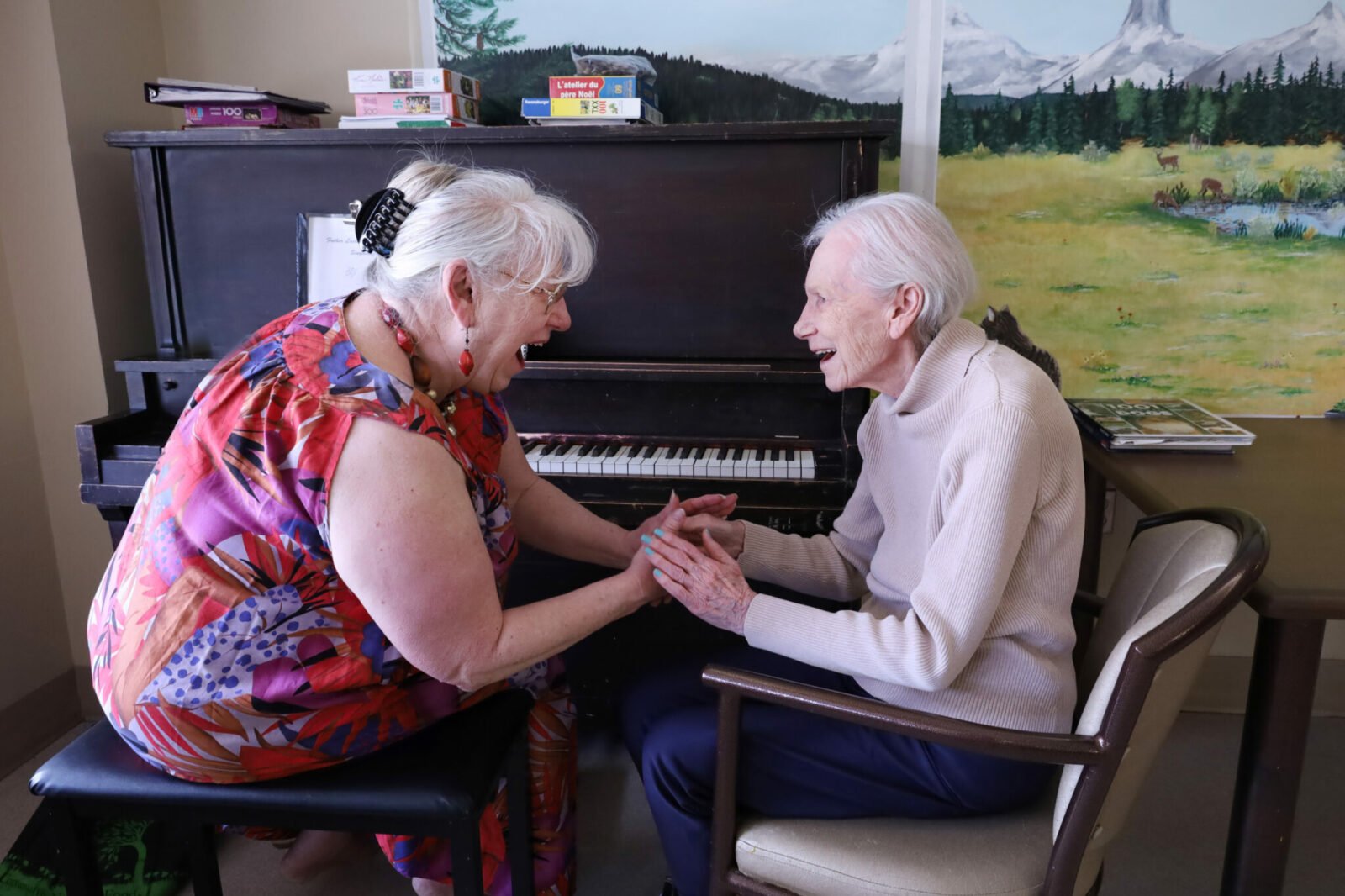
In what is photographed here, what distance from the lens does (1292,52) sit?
234 centimetres

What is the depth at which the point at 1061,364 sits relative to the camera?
2.58 meters

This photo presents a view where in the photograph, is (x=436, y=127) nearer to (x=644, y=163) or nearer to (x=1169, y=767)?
(x=644, y=163)

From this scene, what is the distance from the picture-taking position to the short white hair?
A: 1.42m

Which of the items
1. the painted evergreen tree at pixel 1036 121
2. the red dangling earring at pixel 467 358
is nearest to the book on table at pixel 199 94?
the red dangling earring at pixel 467 358

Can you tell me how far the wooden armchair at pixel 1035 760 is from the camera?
1.16 metres

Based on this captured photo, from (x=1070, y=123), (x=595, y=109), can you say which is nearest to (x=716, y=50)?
(x=595, y=109)

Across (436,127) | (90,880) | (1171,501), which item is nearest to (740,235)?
(436,127)

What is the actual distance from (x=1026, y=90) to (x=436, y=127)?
59.4 inches

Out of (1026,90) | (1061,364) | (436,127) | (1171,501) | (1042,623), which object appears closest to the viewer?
(1042,623)

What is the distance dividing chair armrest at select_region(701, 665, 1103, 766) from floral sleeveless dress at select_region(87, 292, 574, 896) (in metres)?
0.52

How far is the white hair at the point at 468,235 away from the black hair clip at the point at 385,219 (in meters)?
0.01

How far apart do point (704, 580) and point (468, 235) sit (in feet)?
2.07

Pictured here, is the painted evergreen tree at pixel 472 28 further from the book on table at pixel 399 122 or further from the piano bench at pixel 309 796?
the piano bench at pixel 309 796

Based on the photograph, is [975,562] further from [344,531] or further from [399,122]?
[399,122]
